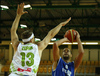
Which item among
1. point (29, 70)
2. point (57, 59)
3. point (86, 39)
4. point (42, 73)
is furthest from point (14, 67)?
point (86, 39)

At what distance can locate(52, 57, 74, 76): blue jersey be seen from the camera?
4945 millimetres

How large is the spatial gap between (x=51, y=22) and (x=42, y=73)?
5.30 metres

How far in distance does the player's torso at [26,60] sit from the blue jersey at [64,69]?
146cm

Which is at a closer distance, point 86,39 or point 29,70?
point 29,70

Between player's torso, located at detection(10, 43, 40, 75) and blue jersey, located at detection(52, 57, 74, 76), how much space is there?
57.7 inches

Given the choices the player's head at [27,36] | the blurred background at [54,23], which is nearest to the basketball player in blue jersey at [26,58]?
the player's head at [27,36]

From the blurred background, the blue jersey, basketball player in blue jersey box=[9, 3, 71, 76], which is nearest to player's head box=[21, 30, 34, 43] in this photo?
basketball player in blue jersey box=[9, 3, 71, 76]

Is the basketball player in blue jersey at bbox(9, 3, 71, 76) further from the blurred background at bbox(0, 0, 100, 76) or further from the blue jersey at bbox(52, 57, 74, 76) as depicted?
the blurred background at bbox(0, 0, 100, 76)

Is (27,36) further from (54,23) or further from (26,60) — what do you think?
(54,23)

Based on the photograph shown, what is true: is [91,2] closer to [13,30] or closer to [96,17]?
[96,17]

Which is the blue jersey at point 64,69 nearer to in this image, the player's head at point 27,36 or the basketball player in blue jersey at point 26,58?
the basketball player in blue jersey at point 26,58

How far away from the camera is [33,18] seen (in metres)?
21.7

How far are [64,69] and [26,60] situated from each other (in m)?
1.68

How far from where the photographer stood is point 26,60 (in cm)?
351
